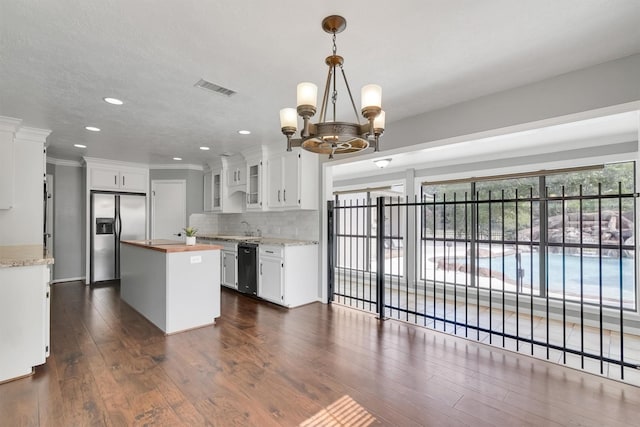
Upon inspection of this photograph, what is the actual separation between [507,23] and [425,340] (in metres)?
2.83

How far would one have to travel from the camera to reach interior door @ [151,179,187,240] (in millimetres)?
6746

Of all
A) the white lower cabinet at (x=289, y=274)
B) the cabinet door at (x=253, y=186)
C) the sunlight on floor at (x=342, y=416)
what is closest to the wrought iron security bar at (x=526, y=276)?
the white lower cabinet at (x=289, y=274)

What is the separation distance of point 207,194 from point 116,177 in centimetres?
178

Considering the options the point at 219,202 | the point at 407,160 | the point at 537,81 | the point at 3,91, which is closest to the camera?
the point at 537,81

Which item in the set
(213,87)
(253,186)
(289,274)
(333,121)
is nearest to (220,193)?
(253,186)

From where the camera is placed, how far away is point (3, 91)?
9.73ft

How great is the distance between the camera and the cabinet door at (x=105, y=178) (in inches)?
240

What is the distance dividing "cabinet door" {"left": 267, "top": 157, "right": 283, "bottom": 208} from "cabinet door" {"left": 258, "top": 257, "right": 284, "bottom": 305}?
97 cm

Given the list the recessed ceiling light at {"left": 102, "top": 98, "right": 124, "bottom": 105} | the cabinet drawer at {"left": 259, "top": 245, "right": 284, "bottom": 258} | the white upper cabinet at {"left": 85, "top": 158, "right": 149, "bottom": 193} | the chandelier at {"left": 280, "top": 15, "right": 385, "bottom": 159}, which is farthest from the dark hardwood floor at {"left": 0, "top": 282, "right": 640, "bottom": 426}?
the white upper cabinet at {"left": 85, "top": 158, "right": 149, "bottom": 193}

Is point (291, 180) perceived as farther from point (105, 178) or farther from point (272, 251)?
point (105, 178)

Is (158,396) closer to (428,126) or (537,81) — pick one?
(428,126)

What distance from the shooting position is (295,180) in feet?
15.6

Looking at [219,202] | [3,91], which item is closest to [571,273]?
[219,202]

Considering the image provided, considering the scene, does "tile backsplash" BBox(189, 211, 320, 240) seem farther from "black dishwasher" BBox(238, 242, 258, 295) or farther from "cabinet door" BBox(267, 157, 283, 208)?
"black dishwasher" BBox(238, 242, 258, 295)
